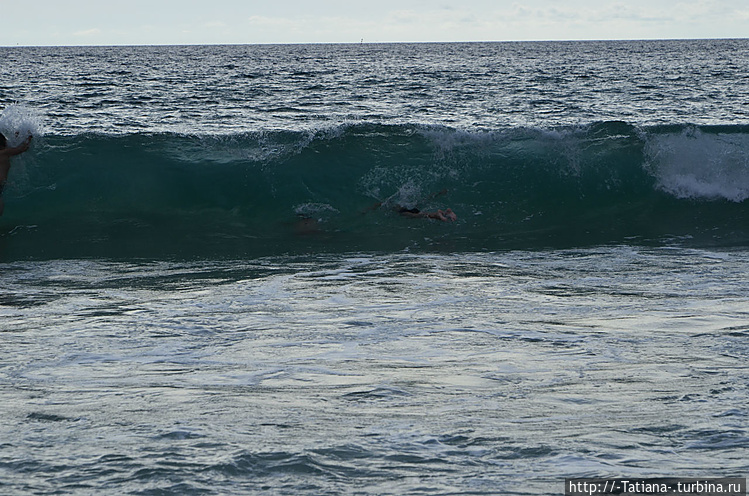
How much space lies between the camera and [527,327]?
5.49 m

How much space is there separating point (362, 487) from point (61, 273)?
18.5ft

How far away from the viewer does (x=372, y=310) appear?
6047 millimetres

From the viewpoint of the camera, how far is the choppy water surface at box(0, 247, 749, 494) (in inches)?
127

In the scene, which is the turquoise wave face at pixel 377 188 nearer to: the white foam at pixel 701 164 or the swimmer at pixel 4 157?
the white foam at pixel 701 164

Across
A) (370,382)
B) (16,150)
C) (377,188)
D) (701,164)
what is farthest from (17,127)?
(370,382)

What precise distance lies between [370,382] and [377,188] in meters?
8.83

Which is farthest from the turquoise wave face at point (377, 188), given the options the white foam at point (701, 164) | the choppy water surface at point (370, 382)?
the choppy water surface at point (370, 382)

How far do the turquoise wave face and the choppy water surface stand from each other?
9.99 ft

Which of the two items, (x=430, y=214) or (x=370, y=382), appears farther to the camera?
(x=430, y=214)

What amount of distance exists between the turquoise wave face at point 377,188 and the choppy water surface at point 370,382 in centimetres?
305

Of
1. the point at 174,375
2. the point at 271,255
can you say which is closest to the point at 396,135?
the point at 271,255

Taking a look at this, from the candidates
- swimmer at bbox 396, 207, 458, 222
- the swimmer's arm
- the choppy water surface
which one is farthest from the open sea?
the swimmer's arm

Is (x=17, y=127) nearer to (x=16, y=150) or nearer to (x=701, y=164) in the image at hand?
(x=16, y=150)

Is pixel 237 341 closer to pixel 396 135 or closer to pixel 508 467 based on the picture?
pixel 508 467
